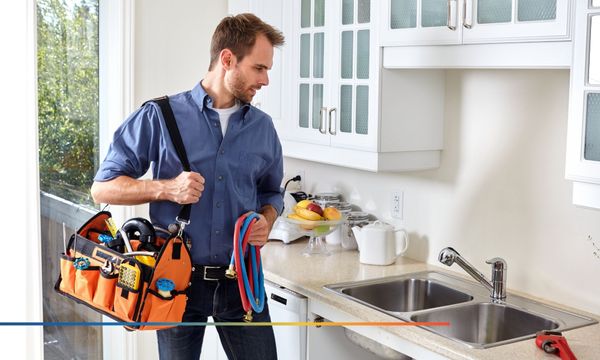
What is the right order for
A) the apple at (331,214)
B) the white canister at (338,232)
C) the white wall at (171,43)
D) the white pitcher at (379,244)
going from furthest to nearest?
1. the white wall at (171,43)
2. the white canister at (338,232)
3. the apple at (331,214)
4. the white pitcher at (379,244)

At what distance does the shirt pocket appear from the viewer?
2.62m

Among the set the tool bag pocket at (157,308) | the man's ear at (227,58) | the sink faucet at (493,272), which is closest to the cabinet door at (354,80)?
the sink faucet at (493,272)

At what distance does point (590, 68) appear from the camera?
2123 millimetres

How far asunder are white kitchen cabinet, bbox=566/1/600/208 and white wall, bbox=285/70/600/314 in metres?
0.43

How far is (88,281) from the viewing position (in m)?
2.35

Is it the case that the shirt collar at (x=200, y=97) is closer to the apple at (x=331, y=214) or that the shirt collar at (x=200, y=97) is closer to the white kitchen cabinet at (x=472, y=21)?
the white kitchen cabinet at (x=472, y=21)

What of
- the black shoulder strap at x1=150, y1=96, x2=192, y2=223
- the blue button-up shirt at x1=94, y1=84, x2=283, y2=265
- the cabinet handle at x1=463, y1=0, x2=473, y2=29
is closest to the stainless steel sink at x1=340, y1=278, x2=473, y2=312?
the blue button-up shirt at x1=94, y1=84, x2=283, y2=265

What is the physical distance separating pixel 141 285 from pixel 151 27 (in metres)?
1.87

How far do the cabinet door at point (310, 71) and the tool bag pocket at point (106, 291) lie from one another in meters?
1.16

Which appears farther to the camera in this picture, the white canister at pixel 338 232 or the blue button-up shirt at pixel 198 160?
the white canister at pixel 338 232

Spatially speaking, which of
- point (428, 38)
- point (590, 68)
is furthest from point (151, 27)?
point (590, 68)

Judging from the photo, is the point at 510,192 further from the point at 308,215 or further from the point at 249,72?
the point at 249,72

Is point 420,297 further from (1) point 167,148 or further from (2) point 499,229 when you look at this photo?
(1) point 167,148

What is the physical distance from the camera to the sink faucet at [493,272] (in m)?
2.72
